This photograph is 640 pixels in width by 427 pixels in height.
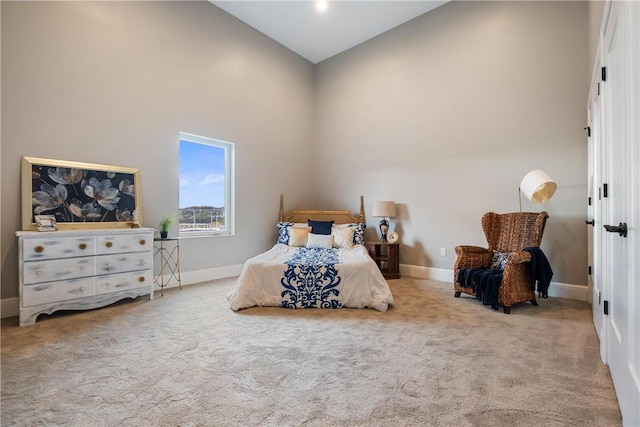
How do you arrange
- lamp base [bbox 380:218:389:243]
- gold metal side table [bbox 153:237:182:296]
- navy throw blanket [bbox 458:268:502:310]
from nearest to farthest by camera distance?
navy throw blanket [bbox 458:268:502:310]
gold metal side table [bbox 153:237:182:296]
lamp base [bbox 380:218:389:243]

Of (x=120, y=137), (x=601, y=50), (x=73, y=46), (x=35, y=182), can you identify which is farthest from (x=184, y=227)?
(x=601, y=50)

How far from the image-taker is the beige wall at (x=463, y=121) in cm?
364

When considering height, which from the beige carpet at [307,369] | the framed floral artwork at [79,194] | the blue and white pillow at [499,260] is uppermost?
the framed floral artwork at [79,194]

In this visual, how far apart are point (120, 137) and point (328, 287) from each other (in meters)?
3.02

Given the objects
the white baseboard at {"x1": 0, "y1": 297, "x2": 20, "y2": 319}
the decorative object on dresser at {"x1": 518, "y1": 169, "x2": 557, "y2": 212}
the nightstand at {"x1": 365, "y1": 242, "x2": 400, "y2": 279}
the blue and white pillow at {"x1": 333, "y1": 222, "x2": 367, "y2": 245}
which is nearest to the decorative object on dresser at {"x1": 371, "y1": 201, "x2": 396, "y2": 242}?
the nightstand at {"x1": 365, "y1": 242, "x2": 400, "y2": 279}

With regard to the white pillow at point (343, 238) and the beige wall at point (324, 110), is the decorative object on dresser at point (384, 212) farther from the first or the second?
the white pillow at point (343, 238)

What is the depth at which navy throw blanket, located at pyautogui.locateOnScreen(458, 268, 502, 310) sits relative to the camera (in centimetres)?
311

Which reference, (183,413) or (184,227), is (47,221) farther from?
(183,413)

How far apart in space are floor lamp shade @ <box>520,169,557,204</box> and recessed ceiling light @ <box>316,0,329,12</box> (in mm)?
3671

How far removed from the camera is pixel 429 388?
68.3 inches

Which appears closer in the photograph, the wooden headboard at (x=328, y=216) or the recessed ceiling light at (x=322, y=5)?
the recessed ceiling light at (x=322, y=5)

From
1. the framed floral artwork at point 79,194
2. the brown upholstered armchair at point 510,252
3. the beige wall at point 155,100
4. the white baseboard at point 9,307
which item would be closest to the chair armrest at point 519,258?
the brown upholstered armchair at point 510,252

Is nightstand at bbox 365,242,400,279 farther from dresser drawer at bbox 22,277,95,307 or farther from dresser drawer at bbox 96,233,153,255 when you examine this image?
dresser drawer at bbox 22,277,95,307

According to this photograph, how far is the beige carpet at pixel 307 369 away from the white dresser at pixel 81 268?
0.18m
